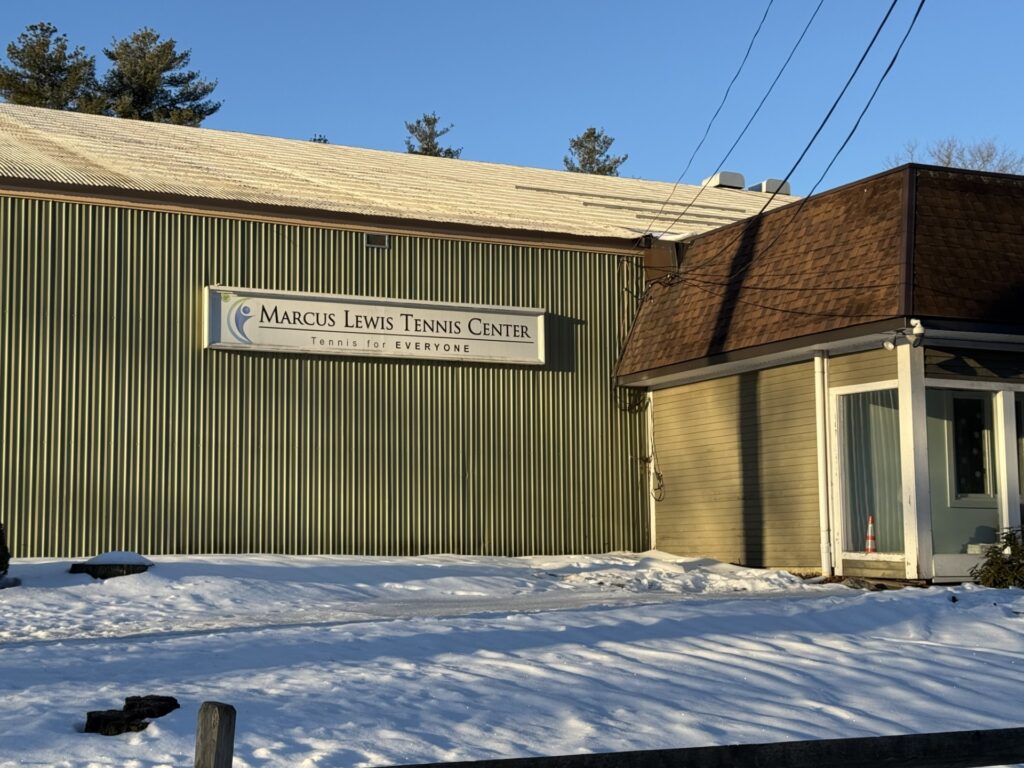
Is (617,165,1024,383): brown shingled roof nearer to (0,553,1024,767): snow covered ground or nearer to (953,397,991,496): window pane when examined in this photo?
(953,397,991,496): window pane

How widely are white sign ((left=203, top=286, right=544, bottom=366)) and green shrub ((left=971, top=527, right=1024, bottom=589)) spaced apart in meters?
7.49

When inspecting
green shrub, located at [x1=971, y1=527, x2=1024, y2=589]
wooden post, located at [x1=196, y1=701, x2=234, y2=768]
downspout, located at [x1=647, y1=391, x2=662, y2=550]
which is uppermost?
downspout, located at [x1=647, y1=391, x2=662, y2=550]

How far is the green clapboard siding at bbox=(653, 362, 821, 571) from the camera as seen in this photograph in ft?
59.2

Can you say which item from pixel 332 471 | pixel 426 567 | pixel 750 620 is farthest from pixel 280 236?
pixel 750 620

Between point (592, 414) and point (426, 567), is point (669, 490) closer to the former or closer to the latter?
point (592, 414)

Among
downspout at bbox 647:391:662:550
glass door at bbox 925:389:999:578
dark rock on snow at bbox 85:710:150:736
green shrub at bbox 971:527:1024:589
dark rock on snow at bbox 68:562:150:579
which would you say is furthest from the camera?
downspout at bbox 647:391:662:550

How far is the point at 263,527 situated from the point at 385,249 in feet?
14.8

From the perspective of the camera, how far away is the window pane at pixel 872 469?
54.9 ft

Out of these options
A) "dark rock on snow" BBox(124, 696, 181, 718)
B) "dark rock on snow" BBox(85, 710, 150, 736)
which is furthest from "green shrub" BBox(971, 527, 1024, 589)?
"dark rock on snow" BBox(85, 710, 150, 736)

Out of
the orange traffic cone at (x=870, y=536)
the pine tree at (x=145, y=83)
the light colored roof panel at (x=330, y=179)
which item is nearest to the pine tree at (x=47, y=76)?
the pine tree at (x=145, y=83)

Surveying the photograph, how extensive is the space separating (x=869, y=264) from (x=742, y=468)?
4.07 meters

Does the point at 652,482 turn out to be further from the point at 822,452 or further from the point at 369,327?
the point at 369,327

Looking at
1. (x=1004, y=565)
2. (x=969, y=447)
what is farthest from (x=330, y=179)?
(x=1004, y=565)

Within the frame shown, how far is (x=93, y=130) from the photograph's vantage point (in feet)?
76.7
